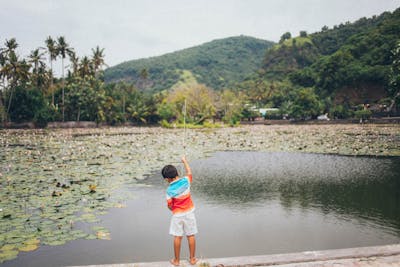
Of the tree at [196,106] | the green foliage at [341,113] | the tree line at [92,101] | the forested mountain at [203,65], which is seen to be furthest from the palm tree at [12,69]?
the forested mountain at [203,65]

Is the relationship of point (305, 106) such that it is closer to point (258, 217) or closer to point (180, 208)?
point (258, 217)

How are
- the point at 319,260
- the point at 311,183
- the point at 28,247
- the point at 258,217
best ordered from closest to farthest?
the point at 319,260, the point at 28,247, the point at 258,217, the point at 311,183

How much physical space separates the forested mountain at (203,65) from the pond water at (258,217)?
4629 inches

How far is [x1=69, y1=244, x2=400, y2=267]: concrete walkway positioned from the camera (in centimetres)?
459

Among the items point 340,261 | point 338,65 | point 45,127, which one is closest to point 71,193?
point 340,261

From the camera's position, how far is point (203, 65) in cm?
15338

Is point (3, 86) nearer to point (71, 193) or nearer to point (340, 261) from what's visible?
point (71, 193)

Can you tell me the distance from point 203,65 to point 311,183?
478 feet

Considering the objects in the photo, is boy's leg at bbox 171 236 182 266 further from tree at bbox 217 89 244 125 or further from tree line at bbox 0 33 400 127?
tree at bbox 217 89 244 125

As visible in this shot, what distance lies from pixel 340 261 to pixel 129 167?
10892 millimetres

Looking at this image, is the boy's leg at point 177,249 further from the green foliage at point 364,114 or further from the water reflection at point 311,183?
the green foliage at point 364,114

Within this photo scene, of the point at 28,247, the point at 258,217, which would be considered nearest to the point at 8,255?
the point at 28,247

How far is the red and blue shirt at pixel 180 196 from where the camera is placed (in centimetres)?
490

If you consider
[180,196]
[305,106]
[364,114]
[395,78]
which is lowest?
[180,196]
